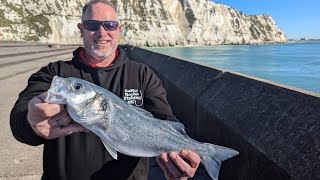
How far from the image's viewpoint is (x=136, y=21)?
148 m

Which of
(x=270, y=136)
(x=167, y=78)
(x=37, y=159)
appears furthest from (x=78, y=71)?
(x=167, y=78)

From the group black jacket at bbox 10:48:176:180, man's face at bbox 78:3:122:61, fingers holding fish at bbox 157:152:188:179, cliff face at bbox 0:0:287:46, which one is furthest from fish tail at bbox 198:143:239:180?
cliff face at bbox 0:0:287:46

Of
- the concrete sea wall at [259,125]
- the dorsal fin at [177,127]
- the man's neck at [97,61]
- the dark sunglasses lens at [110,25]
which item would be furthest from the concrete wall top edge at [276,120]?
the dark sunglasses lens at [110,25]

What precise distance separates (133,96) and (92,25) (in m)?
0.76

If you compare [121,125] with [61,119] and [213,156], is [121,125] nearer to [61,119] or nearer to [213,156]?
[61,119]

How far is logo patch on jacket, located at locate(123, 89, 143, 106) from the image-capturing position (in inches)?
130

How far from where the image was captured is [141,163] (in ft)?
11.4

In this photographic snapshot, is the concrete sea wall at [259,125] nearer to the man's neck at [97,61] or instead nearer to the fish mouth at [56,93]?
the man's neck at [97,61]

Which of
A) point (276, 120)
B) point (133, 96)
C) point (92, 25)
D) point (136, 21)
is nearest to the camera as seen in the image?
point (133, 96)

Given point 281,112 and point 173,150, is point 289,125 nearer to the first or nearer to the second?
point 281,112

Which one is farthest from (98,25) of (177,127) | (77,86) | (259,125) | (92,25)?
(259,125)

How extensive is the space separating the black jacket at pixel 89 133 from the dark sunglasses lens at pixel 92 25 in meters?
0.27

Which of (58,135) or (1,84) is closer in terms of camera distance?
(58,135)

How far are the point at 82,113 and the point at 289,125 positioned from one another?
1.89m
